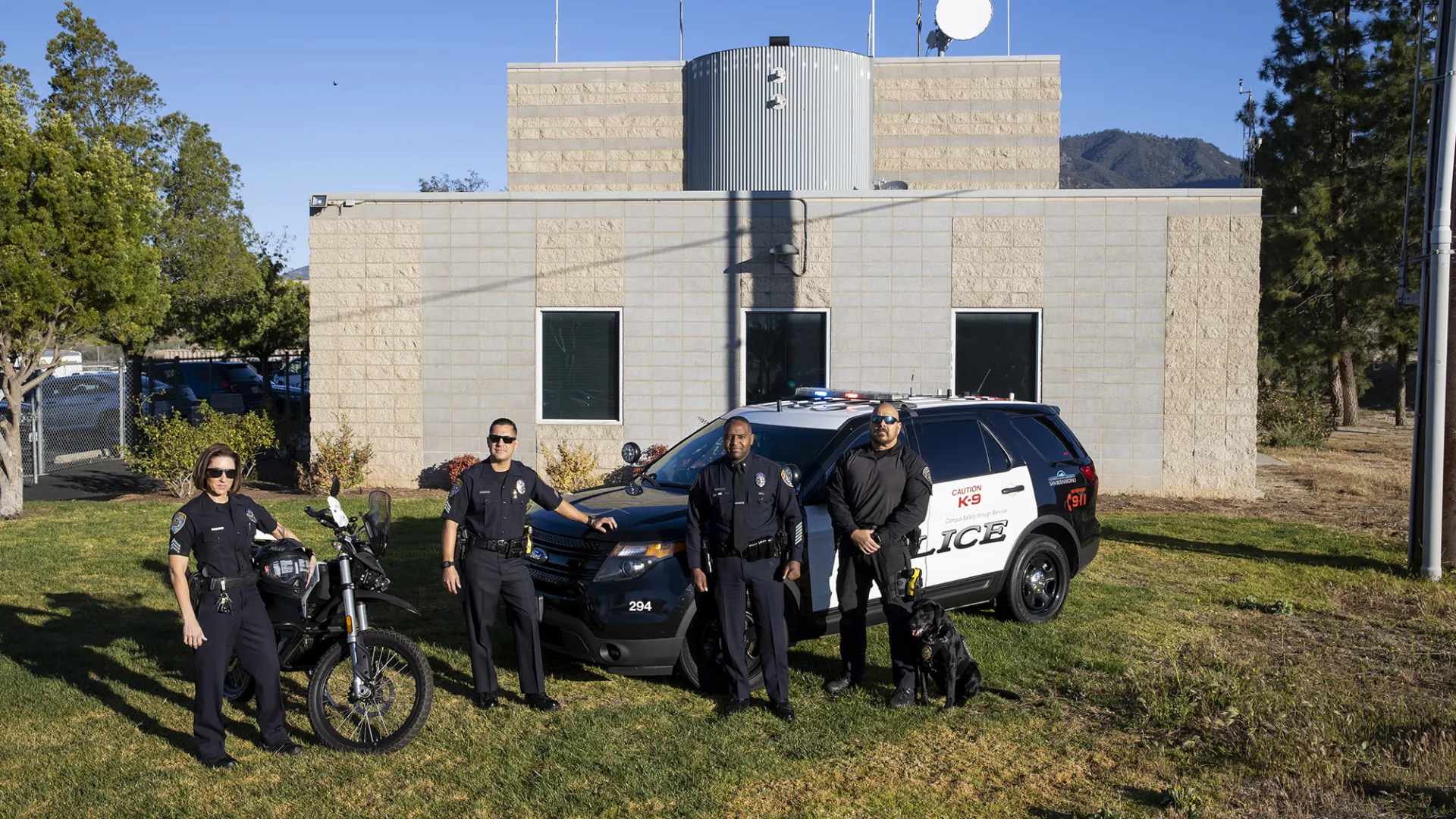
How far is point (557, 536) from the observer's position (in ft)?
22.6

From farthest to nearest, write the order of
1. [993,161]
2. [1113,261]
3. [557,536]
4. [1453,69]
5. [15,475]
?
[993,161]
[1113,261]
[15,475]
[1453,69]
[557,536]

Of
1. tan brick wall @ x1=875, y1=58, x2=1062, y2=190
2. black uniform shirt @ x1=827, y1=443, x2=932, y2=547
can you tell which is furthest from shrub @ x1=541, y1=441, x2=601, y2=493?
black uniform shirt @ x1=827, y1=443, x2=932, y2=547

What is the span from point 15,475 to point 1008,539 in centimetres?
1180

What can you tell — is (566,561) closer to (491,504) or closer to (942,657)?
(491,504)

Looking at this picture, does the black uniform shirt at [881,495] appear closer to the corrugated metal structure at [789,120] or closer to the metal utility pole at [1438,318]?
the metal utility pole at [1438,318]

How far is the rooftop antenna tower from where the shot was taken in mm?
18938

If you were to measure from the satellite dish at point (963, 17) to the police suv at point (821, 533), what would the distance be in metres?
11.8

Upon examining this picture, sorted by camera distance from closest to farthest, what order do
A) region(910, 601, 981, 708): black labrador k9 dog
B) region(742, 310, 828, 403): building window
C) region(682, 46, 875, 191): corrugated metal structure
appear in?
region(910, 601, 981, 708): black labrador k9 dog → region(742, 310, 828, 403): building window → region(682, 46, 875, 191): corrugated metal structure

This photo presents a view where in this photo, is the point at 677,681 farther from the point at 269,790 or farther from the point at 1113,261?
the point at 1113,261

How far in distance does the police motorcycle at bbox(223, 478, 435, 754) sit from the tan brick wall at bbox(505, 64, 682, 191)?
48.6ft

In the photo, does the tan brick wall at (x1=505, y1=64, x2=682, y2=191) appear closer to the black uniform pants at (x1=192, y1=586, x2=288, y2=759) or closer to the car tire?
the car tire

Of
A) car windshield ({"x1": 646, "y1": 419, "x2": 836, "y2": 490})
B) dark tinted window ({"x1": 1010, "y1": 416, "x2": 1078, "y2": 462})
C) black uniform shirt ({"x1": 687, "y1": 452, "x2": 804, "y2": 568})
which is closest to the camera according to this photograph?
black uniform shirt ({"x1": 687, "y1": 452, "x2": 804, "y2": 568})

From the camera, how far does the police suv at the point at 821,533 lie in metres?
6.50

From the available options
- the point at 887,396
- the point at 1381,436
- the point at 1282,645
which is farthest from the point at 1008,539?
the point at 1381,436
